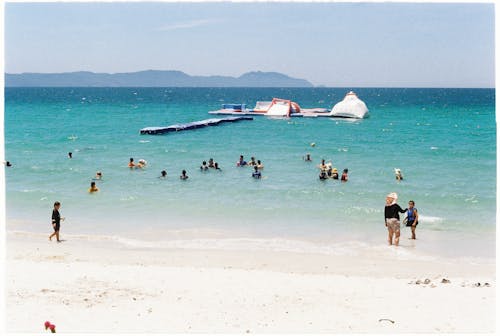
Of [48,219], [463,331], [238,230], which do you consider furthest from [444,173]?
[463,331]

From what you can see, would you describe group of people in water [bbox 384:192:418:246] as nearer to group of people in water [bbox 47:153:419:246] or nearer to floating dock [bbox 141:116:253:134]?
group of people in water [bbox 47:153:419:246]

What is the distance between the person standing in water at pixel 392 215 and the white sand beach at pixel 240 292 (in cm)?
81

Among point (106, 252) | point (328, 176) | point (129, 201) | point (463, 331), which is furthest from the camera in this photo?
point (328, 176)

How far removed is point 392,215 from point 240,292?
6210 millimetres

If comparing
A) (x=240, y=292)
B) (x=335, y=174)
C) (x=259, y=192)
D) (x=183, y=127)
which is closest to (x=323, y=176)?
(x=335, y=174)

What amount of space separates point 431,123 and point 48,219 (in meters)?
58.8

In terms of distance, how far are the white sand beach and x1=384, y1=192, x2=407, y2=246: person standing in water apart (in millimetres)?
809

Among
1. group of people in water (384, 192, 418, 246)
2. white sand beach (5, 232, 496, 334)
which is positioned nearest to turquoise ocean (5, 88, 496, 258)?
group of people in water (384, 192, 418, 246)

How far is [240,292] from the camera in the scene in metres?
11.8

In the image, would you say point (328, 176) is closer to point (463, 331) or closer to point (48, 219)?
point (48, 219)

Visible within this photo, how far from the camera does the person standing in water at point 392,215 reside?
627 inches

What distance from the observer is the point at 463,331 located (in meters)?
9.43

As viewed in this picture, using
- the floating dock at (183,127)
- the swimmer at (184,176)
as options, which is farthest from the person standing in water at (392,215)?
the floating dock at (183,127)

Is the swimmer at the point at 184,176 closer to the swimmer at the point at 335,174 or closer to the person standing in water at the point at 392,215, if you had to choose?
the swimmer at the point at 335,174
